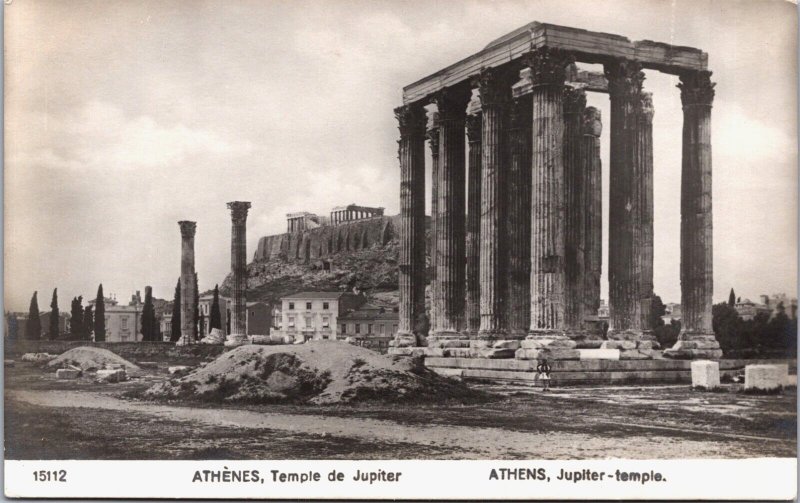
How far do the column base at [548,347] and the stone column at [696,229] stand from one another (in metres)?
5.78

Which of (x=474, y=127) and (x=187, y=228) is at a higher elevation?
(x=474, y=127)

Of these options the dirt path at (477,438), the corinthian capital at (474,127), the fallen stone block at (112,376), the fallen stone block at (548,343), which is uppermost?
the corinthian capital at (474,127)

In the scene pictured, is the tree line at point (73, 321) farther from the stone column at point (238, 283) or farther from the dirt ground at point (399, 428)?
the stone column at point (238, 283)

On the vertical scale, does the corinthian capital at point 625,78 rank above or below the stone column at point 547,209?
above

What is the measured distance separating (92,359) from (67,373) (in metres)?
6.94

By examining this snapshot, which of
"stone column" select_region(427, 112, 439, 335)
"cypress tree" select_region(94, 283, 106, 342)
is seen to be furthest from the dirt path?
"stone column" select_region(427, 112, 439, 335)

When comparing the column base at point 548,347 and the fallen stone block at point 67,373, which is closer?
the fallen stone block at point 67,373

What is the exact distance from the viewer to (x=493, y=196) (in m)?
40.8

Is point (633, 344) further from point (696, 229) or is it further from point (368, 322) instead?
point (368, 322)

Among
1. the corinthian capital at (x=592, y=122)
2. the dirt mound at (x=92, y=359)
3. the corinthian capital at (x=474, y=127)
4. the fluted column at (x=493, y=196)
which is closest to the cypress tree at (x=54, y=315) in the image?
the dirt mound at (x=92, y=359)

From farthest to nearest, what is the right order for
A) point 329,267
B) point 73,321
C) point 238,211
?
point 329,267
point 238,211
point 73,321

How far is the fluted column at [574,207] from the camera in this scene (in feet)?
138

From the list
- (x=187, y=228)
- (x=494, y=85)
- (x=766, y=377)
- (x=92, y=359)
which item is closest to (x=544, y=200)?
(x=494, y=85)

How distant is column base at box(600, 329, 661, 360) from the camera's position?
125ft
